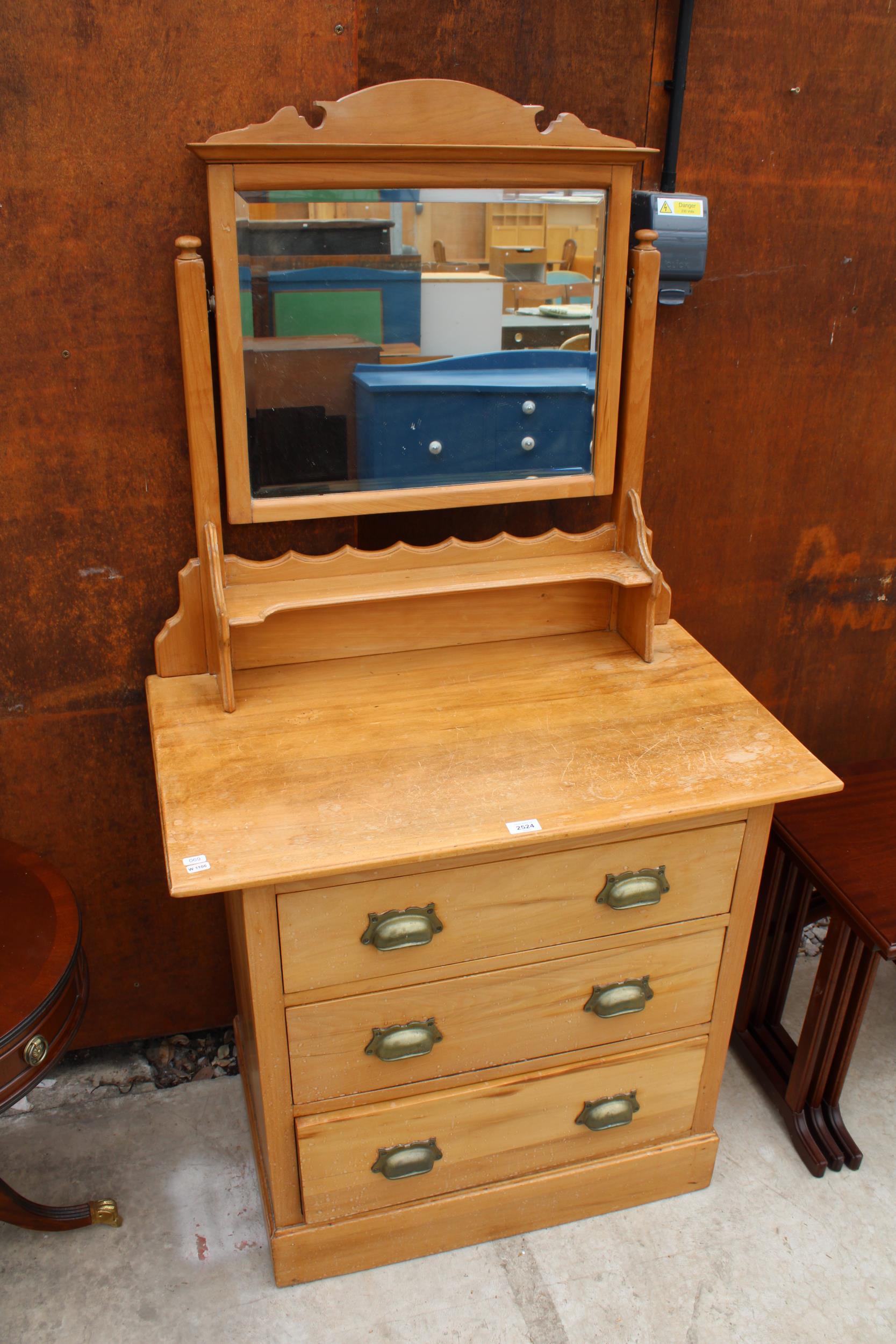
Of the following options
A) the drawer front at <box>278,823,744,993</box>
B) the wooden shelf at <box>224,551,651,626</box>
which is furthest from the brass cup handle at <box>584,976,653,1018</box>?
the wooden shelf at <box>224,551,651,626</box>

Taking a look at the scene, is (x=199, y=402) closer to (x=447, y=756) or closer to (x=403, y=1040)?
(x=447, y=756)

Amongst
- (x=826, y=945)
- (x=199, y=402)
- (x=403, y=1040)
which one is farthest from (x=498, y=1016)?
(x=199, y=402)

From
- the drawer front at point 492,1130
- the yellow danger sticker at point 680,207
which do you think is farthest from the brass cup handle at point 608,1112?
the yellow danger sticker at point 680,207

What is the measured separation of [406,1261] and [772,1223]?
0.72 metres

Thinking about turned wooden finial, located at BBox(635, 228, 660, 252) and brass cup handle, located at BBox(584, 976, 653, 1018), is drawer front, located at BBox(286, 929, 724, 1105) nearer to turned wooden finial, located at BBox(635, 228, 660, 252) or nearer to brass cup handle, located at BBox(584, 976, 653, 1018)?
brass cup handle, located at BBox(584, 976, 653, 1018)

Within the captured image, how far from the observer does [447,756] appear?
68.3 inches

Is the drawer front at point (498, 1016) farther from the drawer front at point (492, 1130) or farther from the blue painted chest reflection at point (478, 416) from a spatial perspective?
the blue painted chest reflection at point (478, 416)

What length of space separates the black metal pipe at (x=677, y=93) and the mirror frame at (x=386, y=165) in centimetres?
17

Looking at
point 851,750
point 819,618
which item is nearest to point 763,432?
point 819,618

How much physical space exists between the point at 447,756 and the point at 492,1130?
28.9 inches

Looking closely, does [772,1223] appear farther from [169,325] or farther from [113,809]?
[169,325]

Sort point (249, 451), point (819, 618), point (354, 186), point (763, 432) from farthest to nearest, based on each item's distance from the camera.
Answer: point (819, 618)
point (763, 432)
point (249, 451)
point (354, 186)

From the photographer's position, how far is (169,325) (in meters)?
1.82

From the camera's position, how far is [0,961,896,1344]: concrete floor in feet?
6.21
